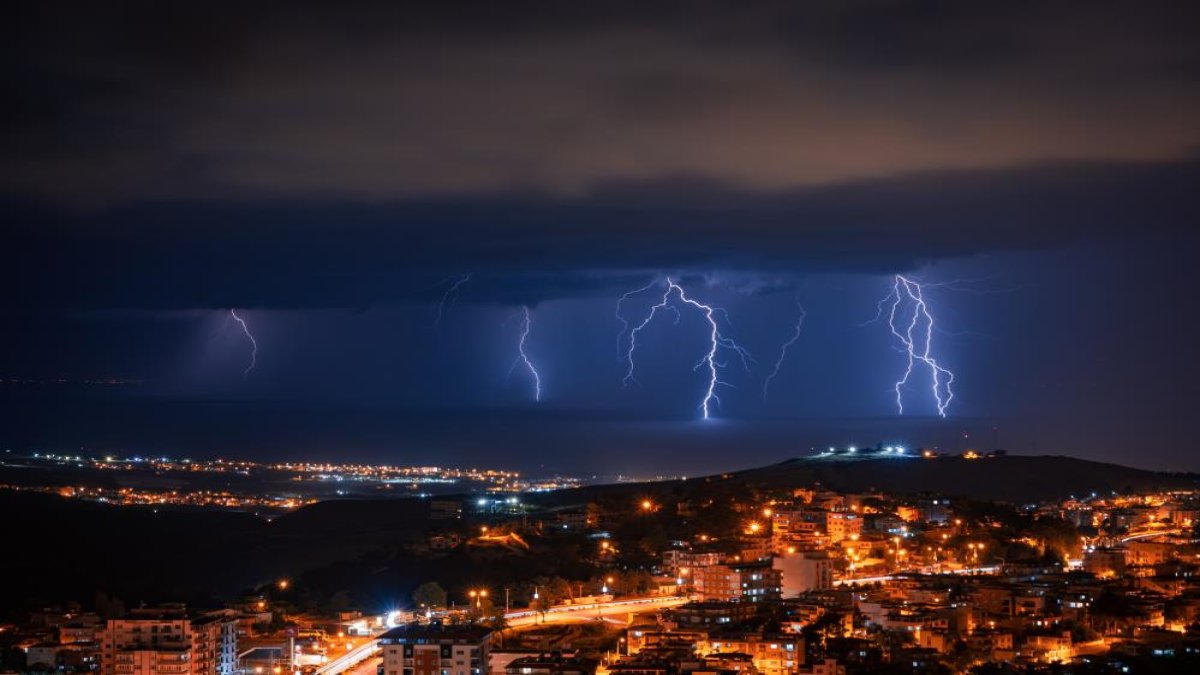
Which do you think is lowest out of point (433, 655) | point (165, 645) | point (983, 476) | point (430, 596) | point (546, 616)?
point (433, 655)

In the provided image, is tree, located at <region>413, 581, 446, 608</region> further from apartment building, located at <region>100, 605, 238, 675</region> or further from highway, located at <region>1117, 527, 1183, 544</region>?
highway, located at <region>1117, 527, 1183, 544</region>

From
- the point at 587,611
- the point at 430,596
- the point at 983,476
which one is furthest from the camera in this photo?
the point at 983,476

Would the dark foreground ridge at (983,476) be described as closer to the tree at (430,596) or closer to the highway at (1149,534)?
the highway at (1149,534)

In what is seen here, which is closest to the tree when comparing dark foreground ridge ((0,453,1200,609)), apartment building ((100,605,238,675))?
dark foreground ridge ((0,453,1200,609))

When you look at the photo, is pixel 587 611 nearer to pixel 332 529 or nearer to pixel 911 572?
pixel 911 572

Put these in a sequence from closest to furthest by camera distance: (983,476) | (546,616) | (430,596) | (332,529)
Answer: (546,616)
(430,596)
(332,529)
(983,476)

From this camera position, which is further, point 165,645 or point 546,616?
point 546,616

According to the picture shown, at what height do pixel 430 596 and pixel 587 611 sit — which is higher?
pixel 430 596

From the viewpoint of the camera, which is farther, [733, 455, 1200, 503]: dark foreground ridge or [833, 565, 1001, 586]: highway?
[733, 455, 1200, 503]: dark foreground ridge

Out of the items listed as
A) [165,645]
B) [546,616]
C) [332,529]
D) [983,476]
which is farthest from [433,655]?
[983,476]
